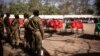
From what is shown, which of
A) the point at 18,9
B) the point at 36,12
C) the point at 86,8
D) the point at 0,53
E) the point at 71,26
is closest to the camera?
the point at 36,12

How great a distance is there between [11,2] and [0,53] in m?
75.6

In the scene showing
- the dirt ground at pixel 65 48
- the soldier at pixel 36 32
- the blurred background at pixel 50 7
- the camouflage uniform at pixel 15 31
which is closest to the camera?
the soldier at pixel 36 32

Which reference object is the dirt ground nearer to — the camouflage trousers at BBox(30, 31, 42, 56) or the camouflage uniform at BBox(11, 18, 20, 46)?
the camouflage uniform at BBox(11, 18, 20, 46)

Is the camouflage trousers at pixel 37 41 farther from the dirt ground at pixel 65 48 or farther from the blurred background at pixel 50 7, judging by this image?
the blurred background at pixel 50 7

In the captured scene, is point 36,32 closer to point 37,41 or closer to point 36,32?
point 36,32

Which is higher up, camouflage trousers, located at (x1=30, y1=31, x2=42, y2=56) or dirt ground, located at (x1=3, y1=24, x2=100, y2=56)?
camouflage trousers, located at (x1=30, y1=31, x2=42, y2=56)

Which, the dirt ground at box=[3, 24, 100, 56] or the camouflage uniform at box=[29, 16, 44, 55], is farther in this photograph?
the dirt ground at box=[3, 24, 100, 56]

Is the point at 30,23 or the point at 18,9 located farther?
the point at 18,9

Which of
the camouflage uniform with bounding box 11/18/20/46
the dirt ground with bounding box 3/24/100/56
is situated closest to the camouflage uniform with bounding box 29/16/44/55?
the dirt ground with bounding box 3/24/100/56

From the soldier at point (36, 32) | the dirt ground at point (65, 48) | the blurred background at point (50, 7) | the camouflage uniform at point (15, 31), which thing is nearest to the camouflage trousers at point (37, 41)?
the soldier at point (36, 32)

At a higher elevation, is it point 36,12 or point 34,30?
point 36,12

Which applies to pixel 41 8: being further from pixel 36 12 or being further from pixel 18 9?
pixel 36 12

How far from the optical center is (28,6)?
266 ft

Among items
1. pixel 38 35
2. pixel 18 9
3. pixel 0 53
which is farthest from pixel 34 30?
pixel 18 9
